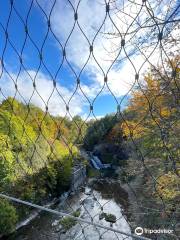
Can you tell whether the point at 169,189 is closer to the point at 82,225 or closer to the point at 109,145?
the point at 82,225

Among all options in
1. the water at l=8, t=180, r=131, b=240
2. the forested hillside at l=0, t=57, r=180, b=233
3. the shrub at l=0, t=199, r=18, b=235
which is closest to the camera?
the forested hillside at l=0, t=57, r=180, b=233

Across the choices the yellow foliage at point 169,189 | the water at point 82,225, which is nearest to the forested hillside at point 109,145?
the yellow foliage at point 169,189

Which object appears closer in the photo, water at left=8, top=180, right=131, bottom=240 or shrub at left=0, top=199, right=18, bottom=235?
water at left=8, top=180, right=131, bottom=240

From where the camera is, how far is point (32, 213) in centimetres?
726

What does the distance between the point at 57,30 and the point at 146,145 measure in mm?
3671

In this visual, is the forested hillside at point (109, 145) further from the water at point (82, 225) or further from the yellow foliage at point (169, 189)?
the water at point (82, 225)

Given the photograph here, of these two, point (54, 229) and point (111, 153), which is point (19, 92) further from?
point (111, 153)

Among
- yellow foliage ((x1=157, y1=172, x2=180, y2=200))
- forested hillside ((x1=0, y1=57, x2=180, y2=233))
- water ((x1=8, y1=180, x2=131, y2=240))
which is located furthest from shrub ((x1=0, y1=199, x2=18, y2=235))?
yellow foliage ((x1=157, y1=172, x2=180, y2=200))

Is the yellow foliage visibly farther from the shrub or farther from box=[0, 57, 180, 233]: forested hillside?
the shrub

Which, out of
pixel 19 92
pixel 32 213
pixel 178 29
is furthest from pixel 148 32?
pixel 32 213

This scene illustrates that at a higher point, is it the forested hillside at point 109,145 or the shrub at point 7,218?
the forested hillside at point 109,145

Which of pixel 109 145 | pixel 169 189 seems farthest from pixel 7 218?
pixel 109 145

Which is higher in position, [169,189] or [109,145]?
[109,145]

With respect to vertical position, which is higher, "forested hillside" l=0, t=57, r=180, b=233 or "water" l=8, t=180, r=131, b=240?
"forested hillside" l=0, t=57, r=180, b=233
